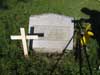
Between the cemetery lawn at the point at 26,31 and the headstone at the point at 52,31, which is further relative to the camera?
the headstone at the point at 52,31

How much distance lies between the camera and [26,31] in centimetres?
1043

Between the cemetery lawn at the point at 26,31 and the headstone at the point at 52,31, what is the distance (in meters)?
0.28

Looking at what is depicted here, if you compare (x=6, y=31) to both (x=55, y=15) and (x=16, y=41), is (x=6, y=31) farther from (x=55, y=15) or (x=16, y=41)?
(x=55, y=15)

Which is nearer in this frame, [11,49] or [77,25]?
[11,49]

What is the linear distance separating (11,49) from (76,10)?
284 cm

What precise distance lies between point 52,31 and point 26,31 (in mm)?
1040

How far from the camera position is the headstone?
9461mm

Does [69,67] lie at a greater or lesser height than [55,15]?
lesser

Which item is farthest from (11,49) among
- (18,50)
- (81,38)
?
(81,38)

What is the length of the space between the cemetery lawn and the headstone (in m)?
0.28

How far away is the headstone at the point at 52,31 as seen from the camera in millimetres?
9461

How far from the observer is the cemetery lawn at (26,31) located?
920cm

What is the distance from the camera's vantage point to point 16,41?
10.1 metres

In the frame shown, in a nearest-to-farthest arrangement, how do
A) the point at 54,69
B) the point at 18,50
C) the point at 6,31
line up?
the point at 54,69 < the point at 18,50 < the point at 6,31
